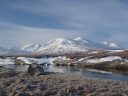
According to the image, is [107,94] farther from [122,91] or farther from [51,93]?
[51,93]

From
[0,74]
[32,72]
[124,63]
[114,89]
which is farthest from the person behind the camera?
[124,63]

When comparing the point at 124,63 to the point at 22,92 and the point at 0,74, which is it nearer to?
the point at 0,74

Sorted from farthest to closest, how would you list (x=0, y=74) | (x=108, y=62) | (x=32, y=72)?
(x=108, y=62) → (x=32, y=72) → (x=0, y=74)

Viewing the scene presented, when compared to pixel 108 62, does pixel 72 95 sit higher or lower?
lower

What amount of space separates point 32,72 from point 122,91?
18408 mm

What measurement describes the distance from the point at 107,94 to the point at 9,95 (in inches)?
292

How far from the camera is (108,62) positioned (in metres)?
91.3

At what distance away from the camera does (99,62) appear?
94.6 m

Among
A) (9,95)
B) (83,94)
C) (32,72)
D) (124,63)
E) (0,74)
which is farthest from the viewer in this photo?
(124,63)

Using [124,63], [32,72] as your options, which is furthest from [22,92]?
[124,63]

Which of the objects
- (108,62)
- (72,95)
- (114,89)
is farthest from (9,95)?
(108,62)

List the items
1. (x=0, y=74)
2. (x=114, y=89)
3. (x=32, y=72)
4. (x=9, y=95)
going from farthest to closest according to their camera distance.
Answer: (x=32, y=72), (x=0, y=74), (x=114, y=89), (x=9, y=95)

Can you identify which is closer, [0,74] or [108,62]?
[0,74]

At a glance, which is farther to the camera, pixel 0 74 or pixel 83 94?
pixel 0 74
